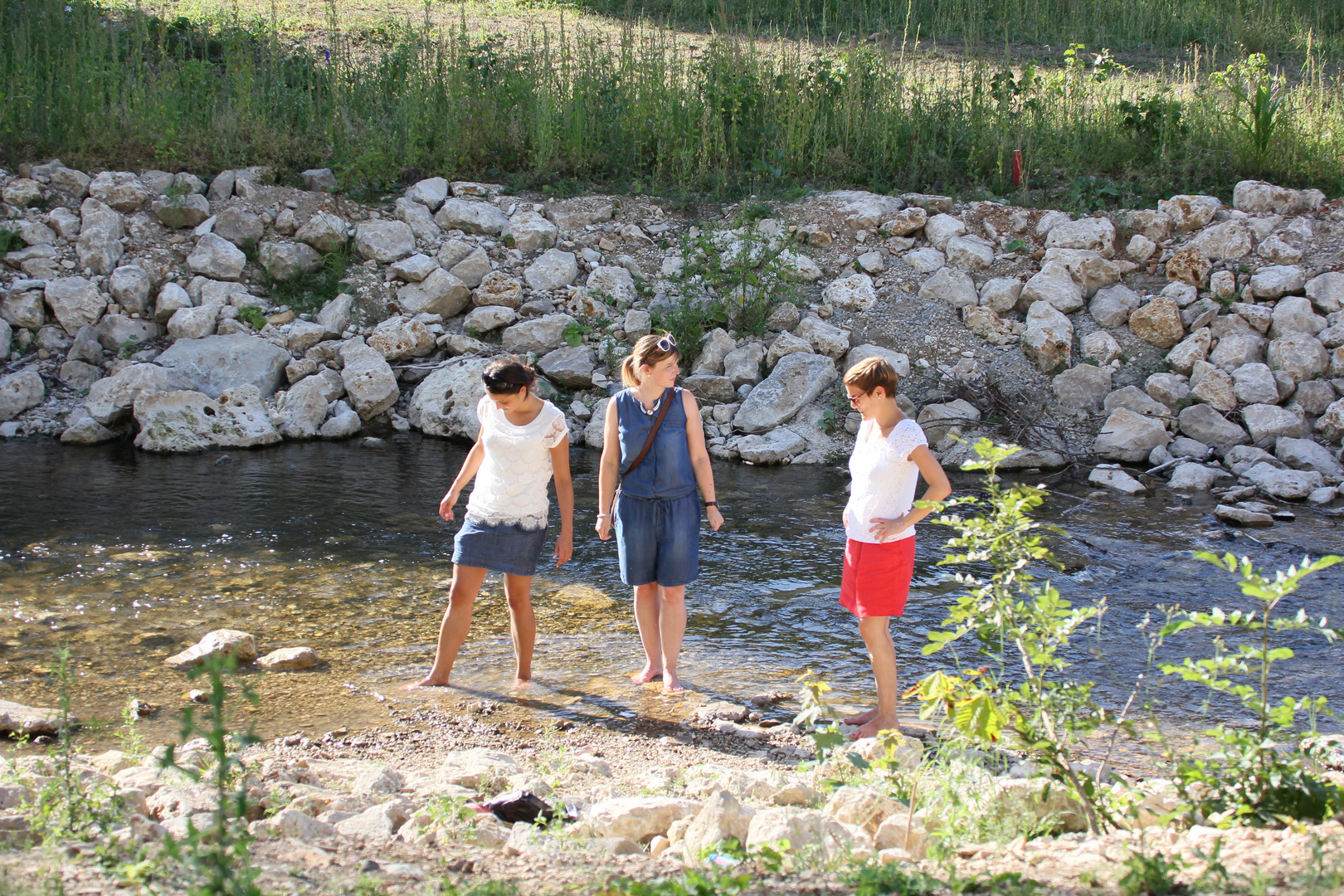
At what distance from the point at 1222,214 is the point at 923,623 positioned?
879cm

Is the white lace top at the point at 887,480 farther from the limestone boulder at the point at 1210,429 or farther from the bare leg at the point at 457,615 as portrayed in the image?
the limestone boulder at the point at 1210,429

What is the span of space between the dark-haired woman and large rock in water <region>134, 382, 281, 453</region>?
246 inches

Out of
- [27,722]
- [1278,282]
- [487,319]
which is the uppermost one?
[1278,282]

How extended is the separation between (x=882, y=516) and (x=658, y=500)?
3.64ft

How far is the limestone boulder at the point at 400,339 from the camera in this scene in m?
11.5

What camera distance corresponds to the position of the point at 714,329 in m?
11.6

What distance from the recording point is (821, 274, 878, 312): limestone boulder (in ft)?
39.1

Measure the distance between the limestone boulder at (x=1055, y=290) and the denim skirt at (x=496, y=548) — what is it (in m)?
8.49

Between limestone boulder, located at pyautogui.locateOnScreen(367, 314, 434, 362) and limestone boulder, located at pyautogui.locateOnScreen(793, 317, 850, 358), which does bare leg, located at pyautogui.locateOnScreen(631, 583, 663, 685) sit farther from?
limestone boulder, located at pyautogui.locateOnScreen(367, 314, 434, 362)

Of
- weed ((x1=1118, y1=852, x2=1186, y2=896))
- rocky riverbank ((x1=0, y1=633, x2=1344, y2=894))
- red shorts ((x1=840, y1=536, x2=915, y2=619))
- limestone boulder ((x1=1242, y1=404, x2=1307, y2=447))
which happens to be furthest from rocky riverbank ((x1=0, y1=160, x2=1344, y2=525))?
weed ((x1=1118, y1=852, x2=1186, y2=896))

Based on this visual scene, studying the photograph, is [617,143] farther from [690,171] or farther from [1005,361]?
[1005,361]

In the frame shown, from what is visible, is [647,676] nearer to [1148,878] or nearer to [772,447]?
[1148,878]

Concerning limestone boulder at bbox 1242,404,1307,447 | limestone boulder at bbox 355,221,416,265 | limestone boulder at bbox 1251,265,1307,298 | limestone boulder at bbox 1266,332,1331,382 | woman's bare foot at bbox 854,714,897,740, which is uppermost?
limestone boulder at bbox 355,221,416,265

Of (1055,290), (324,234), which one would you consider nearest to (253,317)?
(324,234)
